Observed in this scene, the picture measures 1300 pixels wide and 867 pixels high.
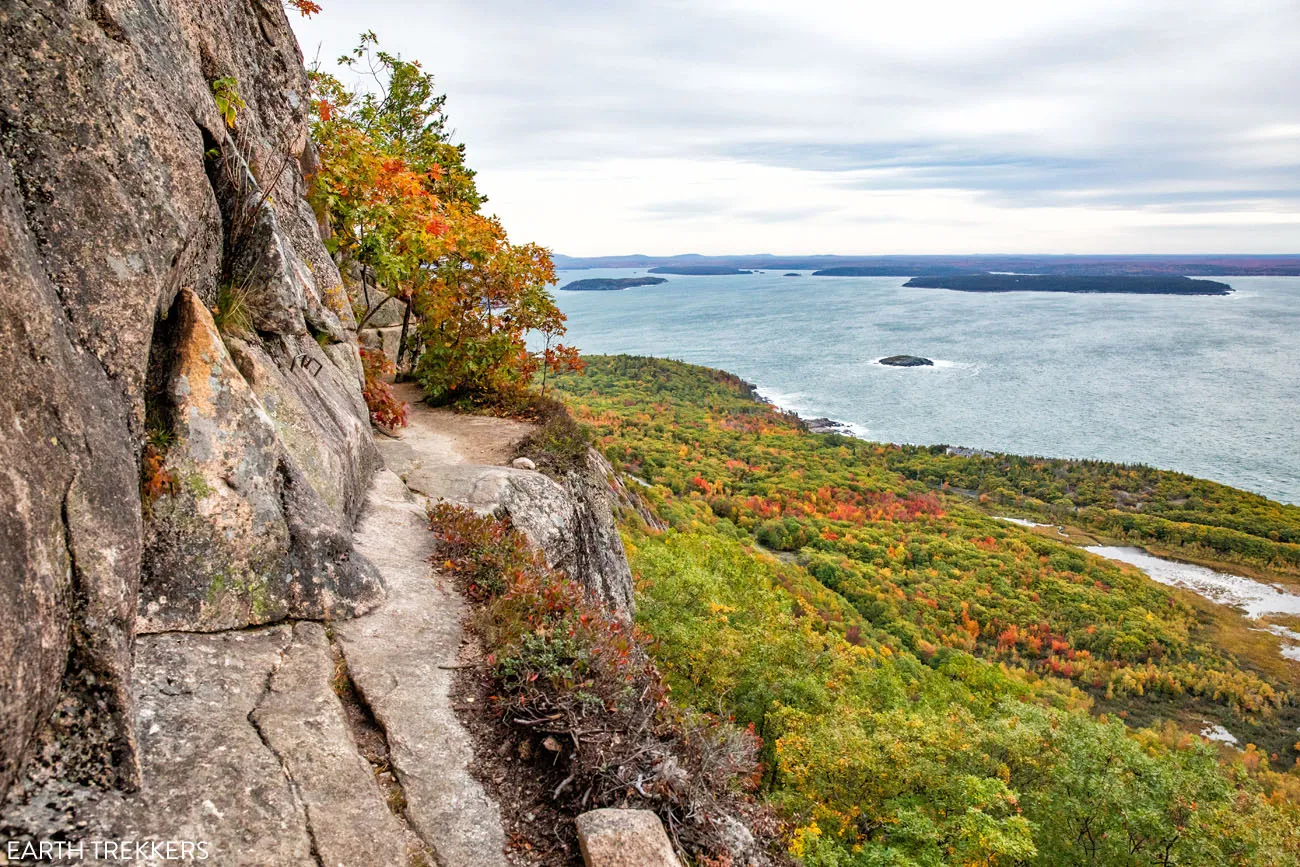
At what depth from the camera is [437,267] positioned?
15.6 m

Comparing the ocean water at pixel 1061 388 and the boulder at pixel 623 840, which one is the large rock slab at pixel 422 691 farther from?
the ocean water at pixel 1061 388

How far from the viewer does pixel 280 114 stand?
32.7 feet

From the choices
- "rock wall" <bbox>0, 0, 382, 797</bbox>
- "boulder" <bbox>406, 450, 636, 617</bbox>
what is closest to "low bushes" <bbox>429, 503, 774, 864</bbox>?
"rock wall" <bbox>0, 0, 382, 797</bbox>

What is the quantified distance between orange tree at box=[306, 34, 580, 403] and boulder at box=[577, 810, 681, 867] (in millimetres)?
10525

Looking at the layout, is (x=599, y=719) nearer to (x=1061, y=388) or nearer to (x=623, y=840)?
(x=623, y=840)

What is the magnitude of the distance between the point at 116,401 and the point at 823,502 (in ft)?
257

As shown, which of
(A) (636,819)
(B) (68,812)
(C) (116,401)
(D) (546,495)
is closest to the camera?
(B) (68,812)

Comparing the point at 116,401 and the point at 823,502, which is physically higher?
the point at 116,401

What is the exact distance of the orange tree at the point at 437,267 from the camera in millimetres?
12633

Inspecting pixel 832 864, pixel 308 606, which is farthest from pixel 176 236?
pixel 832 864

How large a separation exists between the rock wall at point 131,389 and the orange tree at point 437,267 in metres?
Answer: 4.47

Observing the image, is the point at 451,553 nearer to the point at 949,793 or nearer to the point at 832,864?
the point at 832,864

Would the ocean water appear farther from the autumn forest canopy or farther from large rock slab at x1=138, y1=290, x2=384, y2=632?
large rock slab at x1=138, y1=290, x2=384, y2=632

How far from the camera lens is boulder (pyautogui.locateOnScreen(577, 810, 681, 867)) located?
4488 millimetres
